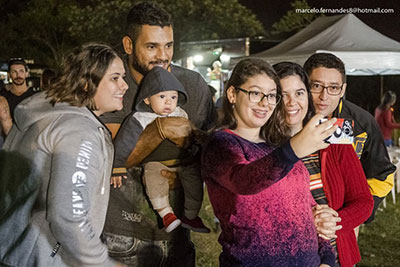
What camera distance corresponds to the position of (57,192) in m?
1.66

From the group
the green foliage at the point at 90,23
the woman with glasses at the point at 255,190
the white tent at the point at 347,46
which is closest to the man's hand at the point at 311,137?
the woman with glasses at the point at 255,190

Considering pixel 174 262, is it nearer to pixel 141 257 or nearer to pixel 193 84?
pixel 141 257

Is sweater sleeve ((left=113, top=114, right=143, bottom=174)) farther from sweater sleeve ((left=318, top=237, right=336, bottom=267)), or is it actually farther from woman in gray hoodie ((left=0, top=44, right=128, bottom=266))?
sweater sleeve ((left=318, top=237, right=336, bottom=267))

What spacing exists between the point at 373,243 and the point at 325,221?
452 centimetres

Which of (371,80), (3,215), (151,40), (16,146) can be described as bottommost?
(371,80)

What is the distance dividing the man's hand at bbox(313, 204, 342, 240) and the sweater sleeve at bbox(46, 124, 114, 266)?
103cm

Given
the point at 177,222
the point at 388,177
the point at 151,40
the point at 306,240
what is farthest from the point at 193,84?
the point at 388,177

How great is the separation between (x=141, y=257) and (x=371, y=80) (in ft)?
68.4

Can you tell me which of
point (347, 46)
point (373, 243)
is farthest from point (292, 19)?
point (373, 243)

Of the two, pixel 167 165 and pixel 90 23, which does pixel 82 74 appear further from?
pixel 90 23

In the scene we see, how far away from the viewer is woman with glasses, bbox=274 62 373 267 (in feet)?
7.17

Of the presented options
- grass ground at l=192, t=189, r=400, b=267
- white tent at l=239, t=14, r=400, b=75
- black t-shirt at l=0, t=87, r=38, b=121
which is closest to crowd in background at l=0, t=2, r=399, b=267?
grass ground at l=192, t=189, r=400, b=267

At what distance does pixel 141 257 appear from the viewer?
7.72 feet

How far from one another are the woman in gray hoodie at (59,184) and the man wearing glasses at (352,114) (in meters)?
1.41
